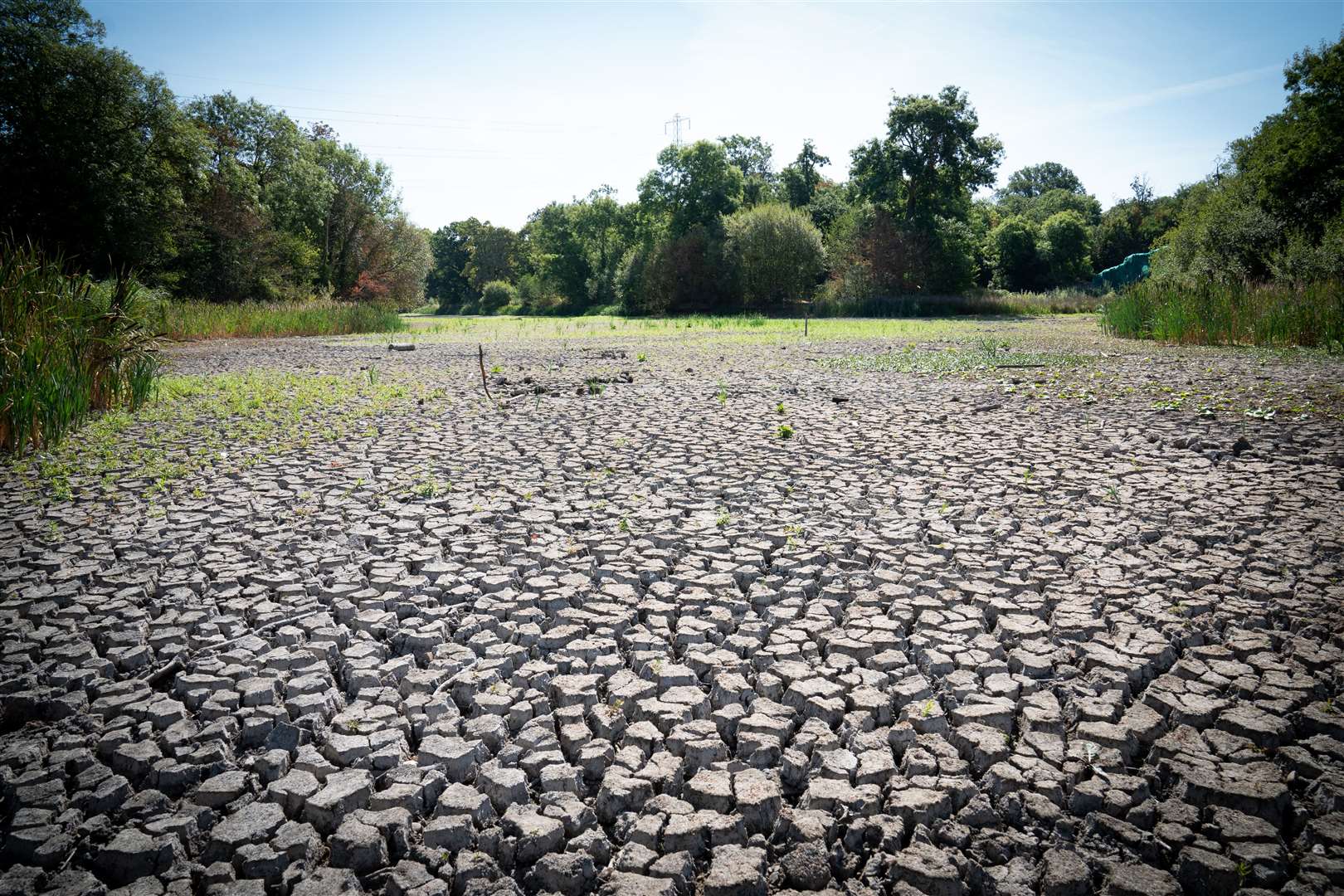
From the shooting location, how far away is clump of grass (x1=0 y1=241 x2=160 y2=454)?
6.08 meters

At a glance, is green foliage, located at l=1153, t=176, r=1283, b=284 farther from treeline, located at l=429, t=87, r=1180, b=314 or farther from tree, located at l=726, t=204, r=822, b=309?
tree, located at l=726, t=204, r=822, b=309

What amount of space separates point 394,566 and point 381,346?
50.9 feet

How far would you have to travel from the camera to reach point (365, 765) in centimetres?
224

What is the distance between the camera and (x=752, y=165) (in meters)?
67.1

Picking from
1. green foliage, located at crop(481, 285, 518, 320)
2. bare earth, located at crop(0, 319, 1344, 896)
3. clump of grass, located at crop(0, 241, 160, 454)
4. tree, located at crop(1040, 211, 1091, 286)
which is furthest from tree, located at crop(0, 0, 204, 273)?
tree, located at crop(1040, 211, 1091, 286)

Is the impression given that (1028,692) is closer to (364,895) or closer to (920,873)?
(920,873)

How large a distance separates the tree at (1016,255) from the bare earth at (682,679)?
51.0m

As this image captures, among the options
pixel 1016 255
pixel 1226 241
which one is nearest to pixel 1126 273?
pixel 1016 255

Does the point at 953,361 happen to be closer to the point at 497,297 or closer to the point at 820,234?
the point at 820,234

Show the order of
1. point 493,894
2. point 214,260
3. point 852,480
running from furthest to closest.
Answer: point 214,260, point 852,480, point 493,894

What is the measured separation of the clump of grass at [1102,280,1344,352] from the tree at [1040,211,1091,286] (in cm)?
3945

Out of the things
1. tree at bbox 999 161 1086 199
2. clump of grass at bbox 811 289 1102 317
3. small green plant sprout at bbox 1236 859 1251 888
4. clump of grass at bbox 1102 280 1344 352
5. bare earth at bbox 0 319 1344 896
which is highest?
tree at bbox 999 161 1086 199

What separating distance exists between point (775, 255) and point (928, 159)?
34.3 feet

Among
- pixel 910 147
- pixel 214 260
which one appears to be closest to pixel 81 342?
pixel 214 260
